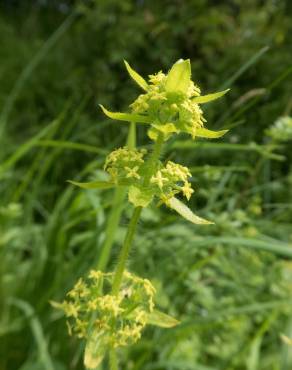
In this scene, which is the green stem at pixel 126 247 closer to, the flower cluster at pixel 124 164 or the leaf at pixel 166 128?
the flower cluster at pixel 124 164

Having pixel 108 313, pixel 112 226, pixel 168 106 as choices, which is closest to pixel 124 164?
pixel 168 106

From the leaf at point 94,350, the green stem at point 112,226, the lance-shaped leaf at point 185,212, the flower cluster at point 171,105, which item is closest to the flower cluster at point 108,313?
the leaf at point 94,350

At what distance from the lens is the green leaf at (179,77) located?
1.16 m

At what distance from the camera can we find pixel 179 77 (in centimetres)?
118

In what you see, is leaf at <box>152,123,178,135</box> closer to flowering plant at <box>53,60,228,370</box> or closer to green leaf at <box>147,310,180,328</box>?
flowering plant at <box>53,60,228,370</box>

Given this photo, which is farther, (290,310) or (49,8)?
(49,8)

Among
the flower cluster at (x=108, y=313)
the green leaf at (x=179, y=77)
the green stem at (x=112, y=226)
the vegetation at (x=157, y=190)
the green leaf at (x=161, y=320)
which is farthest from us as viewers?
the vegetation at (x=157, y=190)

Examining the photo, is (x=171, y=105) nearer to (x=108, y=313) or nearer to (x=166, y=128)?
(x=166, y=128)

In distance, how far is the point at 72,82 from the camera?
5.82m

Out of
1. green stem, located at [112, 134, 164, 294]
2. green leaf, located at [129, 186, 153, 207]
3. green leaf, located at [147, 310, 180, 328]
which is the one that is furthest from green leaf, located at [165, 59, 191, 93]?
green leaf, located at [147, 310, 180, 328]

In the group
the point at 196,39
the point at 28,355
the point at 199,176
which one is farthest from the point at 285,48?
the point at 28,355

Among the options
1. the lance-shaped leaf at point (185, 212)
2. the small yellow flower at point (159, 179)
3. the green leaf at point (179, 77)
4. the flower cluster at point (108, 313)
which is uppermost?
the green leaf at point (179, 77)

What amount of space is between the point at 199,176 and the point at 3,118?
3.87 ft

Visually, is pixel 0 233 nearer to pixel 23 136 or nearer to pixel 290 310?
pixel 290 310
